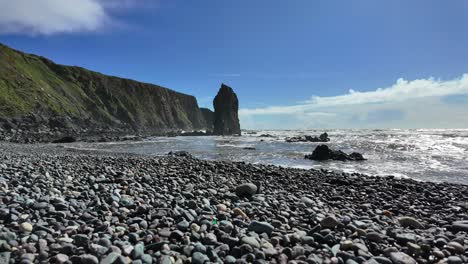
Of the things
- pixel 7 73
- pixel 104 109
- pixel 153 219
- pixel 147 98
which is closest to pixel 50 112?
pixel 7 73

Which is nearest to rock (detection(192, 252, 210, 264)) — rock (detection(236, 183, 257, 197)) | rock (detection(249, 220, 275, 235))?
rock (detection(249, 220, 275, 235))

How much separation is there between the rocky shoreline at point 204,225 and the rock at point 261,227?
2 cm

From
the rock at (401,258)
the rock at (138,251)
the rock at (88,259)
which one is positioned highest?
the rock at (88,259)

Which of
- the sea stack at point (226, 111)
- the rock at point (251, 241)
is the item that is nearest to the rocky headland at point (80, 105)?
the sea stack at point (226, 111)

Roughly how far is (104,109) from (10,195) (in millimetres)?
113194

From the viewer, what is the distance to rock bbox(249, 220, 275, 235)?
605 centimetres

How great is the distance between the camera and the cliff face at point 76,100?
7006 centimetres

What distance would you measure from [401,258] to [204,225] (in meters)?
3.53

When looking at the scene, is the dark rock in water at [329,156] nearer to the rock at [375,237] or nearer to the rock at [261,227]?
the rock at [375,237]

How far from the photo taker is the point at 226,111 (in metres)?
128

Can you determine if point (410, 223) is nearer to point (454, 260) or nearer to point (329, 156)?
point (454, 260)

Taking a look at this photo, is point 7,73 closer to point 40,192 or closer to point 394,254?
point 40,192

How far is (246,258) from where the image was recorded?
Result: 4777 millimetres

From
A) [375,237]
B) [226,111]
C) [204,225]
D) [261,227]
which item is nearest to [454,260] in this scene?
[375,237]
